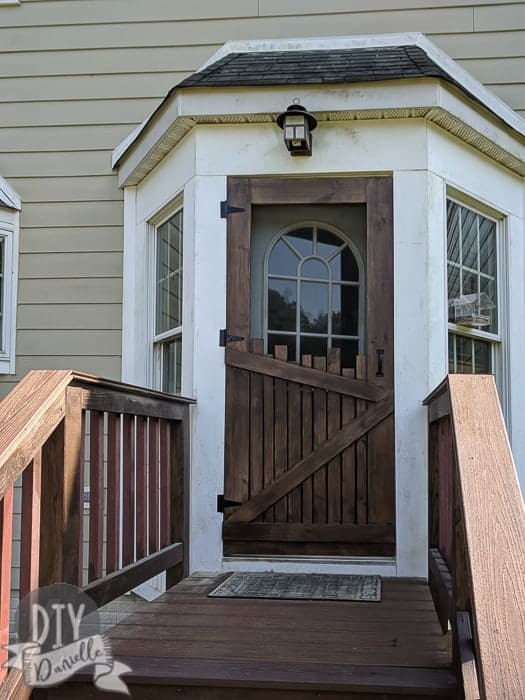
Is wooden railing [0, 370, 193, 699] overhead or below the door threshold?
overhead

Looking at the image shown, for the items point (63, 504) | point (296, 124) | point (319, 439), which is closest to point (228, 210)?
point (296, 124)

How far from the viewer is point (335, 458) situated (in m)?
3.82

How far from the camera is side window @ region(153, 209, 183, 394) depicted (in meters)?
4.46

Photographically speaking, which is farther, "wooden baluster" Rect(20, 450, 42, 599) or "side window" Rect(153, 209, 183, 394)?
"side window" Rect(153, 209, 183, 394)

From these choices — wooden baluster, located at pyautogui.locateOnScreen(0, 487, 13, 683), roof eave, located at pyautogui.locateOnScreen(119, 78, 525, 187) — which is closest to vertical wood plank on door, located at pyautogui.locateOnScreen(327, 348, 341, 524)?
roof eave, located at pyautogui.locateOnScreen(119, 78, 525, 187)

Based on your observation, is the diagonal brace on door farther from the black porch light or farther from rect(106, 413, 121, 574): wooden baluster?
the black porch light

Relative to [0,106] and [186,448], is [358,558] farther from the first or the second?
[0,106]

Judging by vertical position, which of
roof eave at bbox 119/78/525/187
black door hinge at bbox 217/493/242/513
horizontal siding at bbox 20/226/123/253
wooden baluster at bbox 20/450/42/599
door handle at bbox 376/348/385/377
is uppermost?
roof eave at bbox 119/78/525/187

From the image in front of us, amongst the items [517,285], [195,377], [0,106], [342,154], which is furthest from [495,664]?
[0,106]

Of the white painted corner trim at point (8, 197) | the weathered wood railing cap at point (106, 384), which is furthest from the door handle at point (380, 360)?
the white painted corner trim at point (8, 197)

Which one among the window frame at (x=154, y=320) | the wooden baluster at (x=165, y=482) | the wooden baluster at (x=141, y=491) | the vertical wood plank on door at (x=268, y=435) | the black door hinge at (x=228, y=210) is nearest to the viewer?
the wooden baluster at (x=141, y=491)

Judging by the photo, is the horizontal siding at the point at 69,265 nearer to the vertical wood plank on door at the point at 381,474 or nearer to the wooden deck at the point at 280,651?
the vertical wood plank on door at the point at 381,474

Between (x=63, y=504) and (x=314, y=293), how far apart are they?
6.85ft

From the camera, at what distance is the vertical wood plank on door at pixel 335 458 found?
3799 millimetres
